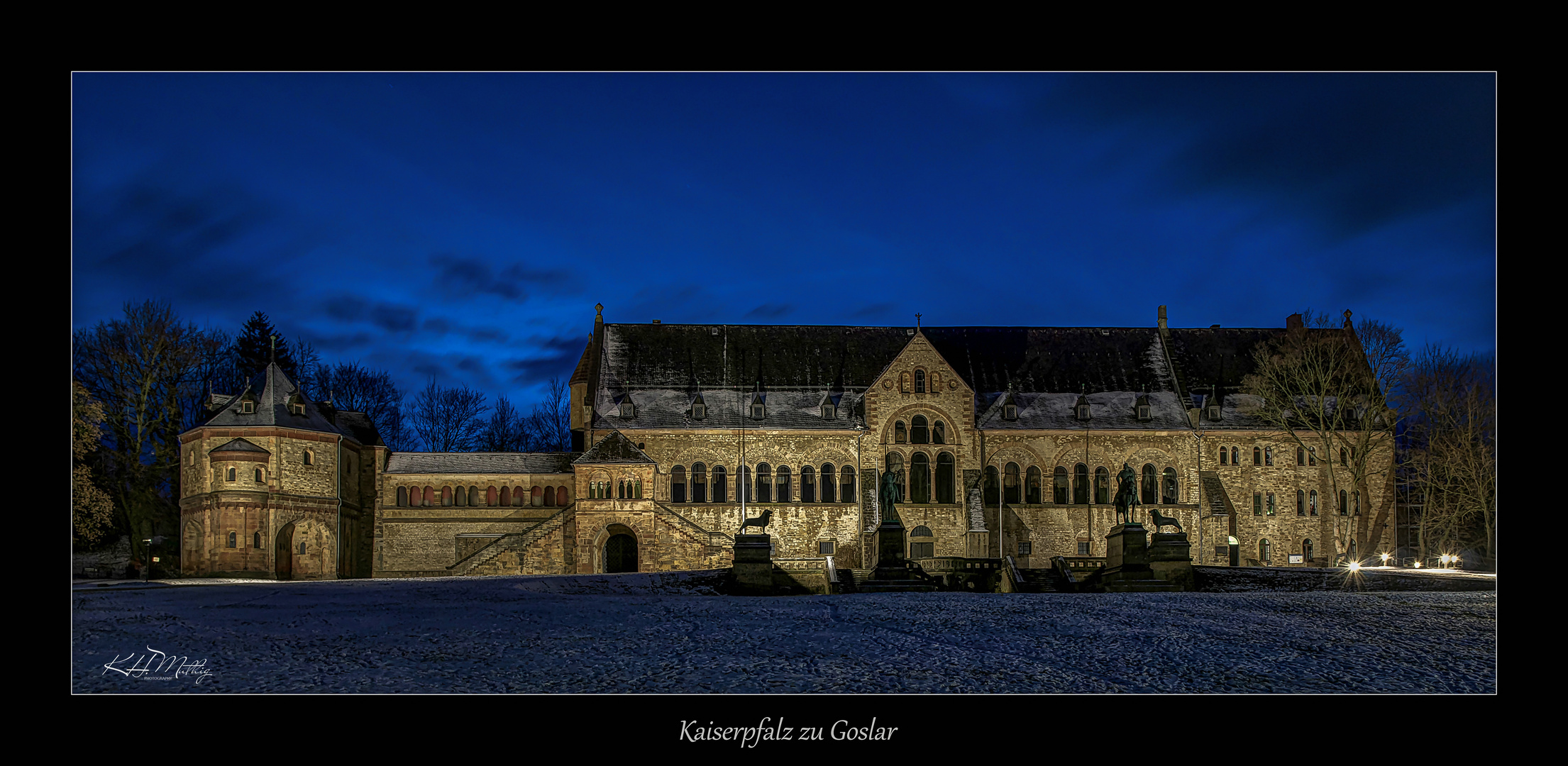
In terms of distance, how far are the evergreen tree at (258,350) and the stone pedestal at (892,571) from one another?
42.9 meters

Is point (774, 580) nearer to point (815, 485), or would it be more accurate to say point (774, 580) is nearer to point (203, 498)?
point (815, 485)

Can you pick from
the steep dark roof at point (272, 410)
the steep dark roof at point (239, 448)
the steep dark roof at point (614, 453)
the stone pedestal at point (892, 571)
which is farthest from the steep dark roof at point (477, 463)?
the stone pedestal at point (892, 571)

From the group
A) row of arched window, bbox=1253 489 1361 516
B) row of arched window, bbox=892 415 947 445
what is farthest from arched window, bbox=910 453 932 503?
row of arched window, bbox=1253 489 1361 516

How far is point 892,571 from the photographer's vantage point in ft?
97.7

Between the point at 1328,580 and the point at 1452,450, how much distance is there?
13836 millimetres

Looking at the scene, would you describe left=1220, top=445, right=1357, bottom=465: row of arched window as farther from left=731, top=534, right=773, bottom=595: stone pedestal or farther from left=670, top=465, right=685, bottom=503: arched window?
left=731, top=534, right=773, bottom=595: stone pedestal

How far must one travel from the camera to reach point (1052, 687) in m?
11.9

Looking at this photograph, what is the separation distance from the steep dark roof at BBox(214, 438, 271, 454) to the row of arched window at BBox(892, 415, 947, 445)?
26.0 metres

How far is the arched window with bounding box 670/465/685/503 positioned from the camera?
4738 cm

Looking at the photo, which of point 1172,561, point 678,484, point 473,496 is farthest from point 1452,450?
point 473,496

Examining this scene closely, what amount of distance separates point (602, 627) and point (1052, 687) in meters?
7.15

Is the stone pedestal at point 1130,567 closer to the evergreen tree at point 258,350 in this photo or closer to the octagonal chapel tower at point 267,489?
the octagonal chapel tower at point 267,489

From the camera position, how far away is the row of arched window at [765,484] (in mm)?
47438
